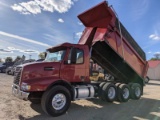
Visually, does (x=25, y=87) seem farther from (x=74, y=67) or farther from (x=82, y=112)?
(x=82, y=112)

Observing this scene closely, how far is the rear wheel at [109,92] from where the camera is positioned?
30.8 feet

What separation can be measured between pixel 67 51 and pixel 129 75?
4597 millimetres

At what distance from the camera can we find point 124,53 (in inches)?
390

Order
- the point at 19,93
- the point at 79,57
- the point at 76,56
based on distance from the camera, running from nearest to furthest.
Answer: the point at 19,93 < the point at 76,56 < the point at 79,57

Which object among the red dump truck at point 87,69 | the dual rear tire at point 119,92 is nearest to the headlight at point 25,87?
the red dump truck at point 87,69

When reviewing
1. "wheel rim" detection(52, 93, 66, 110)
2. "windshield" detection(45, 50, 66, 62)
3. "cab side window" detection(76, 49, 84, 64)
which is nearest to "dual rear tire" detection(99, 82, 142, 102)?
"cab side window" detection(76, 49, 84, 64)

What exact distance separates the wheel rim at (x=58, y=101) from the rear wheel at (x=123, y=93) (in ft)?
11.9

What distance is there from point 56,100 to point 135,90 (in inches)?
213

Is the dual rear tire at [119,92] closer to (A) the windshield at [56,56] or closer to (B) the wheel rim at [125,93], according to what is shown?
(B) the wheel rim at [125,93]

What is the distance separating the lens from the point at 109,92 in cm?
972

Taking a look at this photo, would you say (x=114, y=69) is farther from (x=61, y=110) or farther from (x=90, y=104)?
(x=61, y=110)

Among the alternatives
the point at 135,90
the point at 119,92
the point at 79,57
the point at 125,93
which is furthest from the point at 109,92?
the point at 79,57

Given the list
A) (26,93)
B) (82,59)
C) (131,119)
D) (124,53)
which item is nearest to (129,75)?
(124,53)

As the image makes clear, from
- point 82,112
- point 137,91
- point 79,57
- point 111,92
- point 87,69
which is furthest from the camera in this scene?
point 137,91
